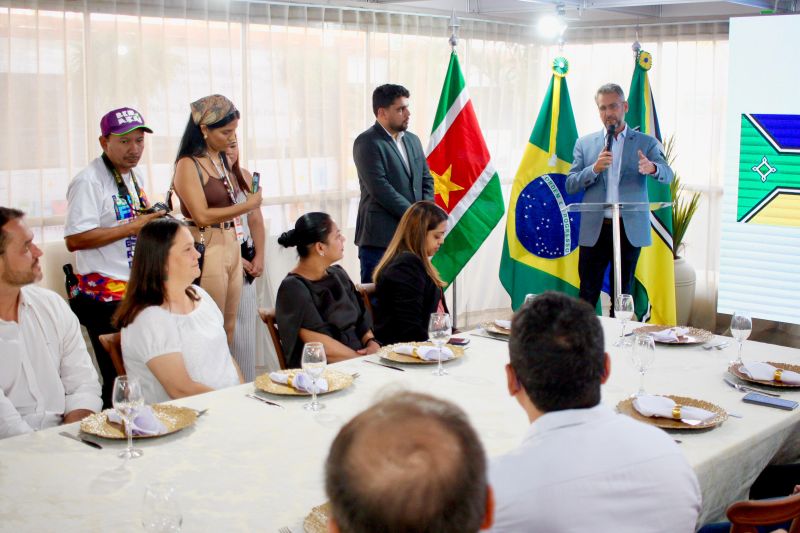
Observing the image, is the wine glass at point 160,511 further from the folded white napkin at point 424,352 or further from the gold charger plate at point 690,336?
the gold charger plate at point 690,336

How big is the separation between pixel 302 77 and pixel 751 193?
118 inches

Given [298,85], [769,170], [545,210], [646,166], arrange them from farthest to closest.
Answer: [545,210], [769,170], [298,85], [646,166]

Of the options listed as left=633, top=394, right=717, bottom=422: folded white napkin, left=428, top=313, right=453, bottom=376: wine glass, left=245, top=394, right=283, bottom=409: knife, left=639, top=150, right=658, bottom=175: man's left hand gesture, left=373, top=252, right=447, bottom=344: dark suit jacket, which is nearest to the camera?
left=633, top=394, right=717, bottom=422: folded white napkin

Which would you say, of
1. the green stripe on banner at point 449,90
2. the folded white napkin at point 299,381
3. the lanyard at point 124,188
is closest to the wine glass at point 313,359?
the folded white napkin at point 299,381

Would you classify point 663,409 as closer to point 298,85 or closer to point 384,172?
point 384,172

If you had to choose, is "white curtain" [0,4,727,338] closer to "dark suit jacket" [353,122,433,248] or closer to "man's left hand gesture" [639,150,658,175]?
"dark suit jacket" [353,122,433,248]

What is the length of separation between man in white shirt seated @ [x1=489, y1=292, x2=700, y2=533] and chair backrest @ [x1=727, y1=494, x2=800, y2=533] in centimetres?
18

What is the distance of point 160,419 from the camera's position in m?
2.28

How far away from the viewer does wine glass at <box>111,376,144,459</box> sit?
2045mm

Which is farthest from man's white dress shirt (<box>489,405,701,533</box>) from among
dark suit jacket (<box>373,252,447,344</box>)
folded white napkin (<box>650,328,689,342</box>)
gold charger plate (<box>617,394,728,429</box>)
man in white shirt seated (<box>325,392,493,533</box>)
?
dark suit jacket (<box>373,252,447,344</box>)

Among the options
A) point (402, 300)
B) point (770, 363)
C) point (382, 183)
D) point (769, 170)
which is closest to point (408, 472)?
point (770, 363)

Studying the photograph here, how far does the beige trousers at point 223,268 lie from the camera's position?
13.1 ft

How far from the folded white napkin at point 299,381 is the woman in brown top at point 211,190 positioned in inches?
57.2

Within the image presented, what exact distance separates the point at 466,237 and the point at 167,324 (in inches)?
119
